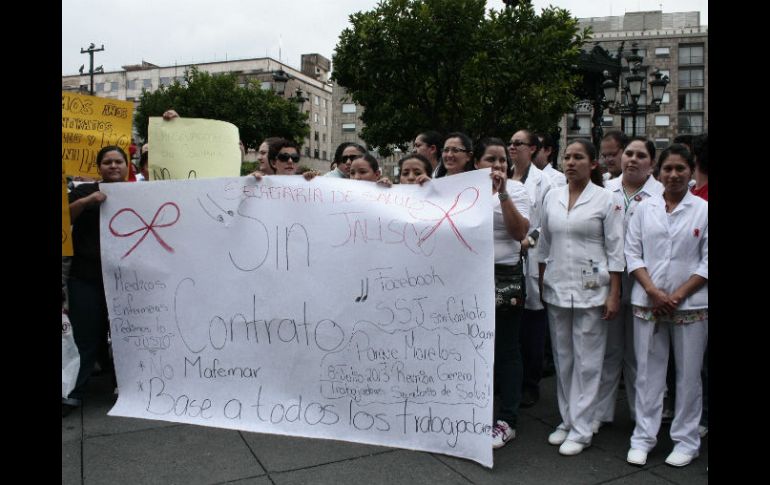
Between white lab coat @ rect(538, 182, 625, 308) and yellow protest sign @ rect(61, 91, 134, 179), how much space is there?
382cm

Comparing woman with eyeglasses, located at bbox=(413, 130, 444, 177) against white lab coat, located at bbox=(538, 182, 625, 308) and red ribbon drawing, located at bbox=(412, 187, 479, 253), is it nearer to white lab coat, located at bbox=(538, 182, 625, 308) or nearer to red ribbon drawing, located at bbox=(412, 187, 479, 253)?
red ribbon drawing, located at bbox=(412, 187, 479, 253)

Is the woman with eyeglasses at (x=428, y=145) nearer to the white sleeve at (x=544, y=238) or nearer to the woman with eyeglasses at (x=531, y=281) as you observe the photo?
the woman with eyeglasses at (x=531, y=281)

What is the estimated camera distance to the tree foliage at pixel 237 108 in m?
38.8

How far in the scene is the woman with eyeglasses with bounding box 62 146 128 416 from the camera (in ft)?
14.8

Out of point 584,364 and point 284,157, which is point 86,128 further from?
point 584,364

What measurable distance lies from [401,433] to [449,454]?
0.97ft

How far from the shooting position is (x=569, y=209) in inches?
152

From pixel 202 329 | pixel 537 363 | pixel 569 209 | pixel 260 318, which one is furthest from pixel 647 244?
pixel 202 329

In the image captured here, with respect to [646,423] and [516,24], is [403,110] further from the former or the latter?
[646,423]

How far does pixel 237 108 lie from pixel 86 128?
35445 millimetres

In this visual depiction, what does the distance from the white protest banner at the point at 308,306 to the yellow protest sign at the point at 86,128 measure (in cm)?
115

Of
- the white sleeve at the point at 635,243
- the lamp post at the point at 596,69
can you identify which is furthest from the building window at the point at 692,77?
the white sleeve at the point at 635,243

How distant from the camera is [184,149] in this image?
4.93 meters

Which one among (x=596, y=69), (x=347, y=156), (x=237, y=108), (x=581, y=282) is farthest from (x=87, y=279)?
(x=237, y=108)
